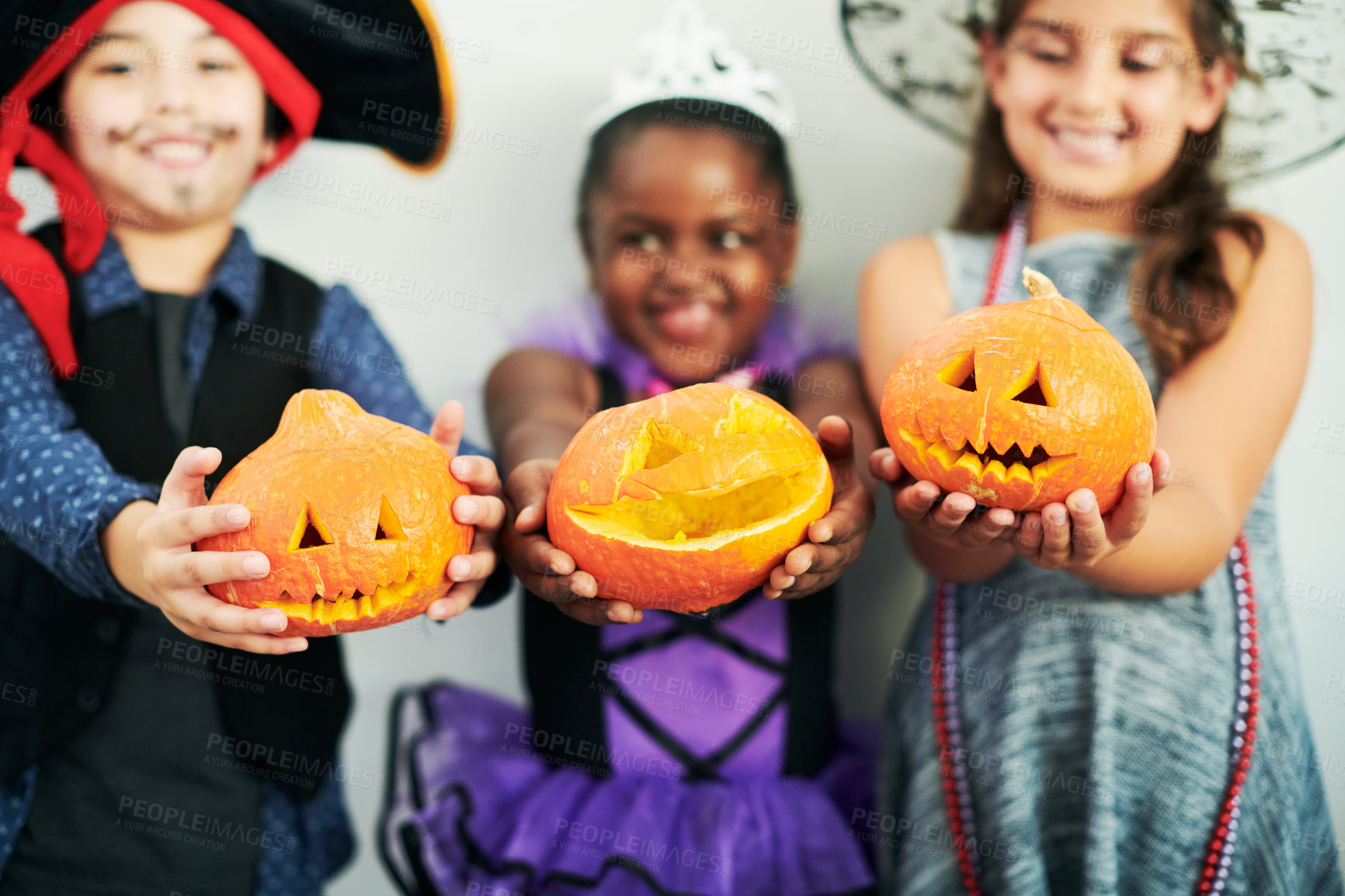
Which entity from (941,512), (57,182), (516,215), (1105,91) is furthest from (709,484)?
(57,182)

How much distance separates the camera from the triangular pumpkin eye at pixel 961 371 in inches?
39.8

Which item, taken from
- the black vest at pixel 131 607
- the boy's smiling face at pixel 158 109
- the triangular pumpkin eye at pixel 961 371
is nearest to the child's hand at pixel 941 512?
the triangular pumpkin eye at pixel 961 371

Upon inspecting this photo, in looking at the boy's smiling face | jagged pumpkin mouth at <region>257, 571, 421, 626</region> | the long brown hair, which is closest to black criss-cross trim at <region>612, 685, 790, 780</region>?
jagged pumpkin mouth at <region>257, 571, 421, 626</region>

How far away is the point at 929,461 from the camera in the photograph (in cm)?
103

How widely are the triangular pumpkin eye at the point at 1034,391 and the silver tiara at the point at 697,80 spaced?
0.93m

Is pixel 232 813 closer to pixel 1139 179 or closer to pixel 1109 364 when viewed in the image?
pixel 1109 364

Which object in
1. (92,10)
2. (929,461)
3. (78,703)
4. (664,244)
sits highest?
(92,10)

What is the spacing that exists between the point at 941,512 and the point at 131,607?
1.26 metres

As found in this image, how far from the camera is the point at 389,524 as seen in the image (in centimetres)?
101

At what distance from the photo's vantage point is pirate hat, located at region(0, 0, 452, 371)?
142 centimetres

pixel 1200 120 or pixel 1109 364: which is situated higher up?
pixel 1200 120

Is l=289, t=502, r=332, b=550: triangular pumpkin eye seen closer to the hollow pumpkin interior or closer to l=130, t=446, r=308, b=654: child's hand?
l=130, t=446, r=308, b=654: child's hand

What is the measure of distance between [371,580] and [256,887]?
830mm

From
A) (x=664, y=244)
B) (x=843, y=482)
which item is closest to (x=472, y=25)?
(x=664, y=244)
